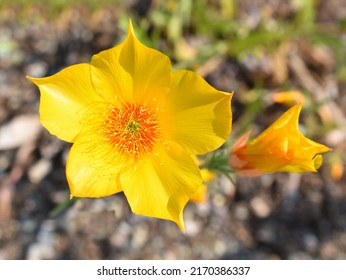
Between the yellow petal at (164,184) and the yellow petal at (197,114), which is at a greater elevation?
the yellow petal at (197,114)

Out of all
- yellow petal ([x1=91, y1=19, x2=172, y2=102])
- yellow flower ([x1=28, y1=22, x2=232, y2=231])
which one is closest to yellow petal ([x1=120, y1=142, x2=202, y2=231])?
yellow flower ([x1=28, y1=22, x2=232, y2=231])

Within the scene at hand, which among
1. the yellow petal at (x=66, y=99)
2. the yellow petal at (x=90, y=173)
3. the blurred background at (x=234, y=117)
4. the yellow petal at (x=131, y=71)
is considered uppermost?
the yellow petal at (x=131, y=71)

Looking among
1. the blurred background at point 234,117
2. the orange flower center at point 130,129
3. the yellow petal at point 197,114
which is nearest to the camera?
the yellow petal at point 197,114

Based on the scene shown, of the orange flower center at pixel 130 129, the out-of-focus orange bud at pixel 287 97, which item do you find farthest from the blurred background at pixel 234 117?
the orange flower center at pixel 130 129

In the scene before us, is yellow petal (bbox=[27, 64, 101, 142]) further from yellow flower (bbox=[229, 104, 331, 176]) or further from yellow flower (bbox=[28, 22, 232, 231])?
yellow flower (bbox=[229, 104, 331, 176])

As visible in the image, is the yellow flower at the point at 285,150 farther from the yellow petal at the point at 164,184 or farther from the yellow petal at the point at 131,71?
the yellow petal at the point at 131,71
